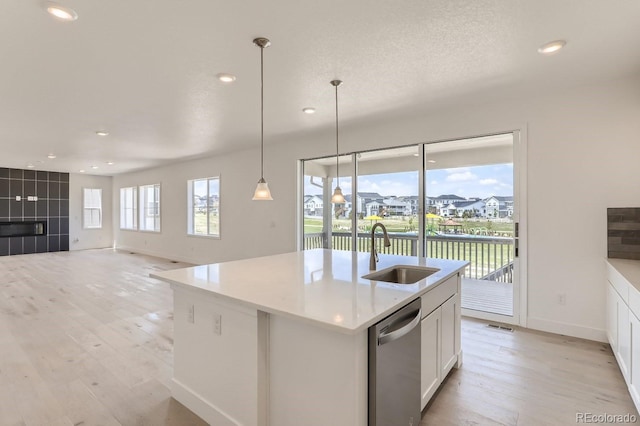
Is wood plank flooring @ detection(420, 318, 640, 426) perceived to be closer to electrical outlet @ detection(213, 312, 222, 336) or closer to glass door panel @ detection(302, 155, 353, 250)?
electrical outlet @ detection(213, 312, 222, 336)

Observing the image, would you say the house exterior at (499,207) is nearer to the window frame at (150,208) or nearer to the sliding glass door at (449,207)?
the sliding glass door at (449,207)

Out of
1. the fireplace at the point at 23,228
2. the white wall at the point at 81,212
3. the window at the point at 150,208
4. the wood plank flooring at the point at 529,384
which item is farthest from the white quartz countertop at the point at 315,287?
the white wall at the point at 81,212

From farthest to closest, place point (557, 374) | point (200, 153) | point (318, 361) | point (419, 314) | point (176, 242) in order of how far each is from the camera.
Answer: point (176, 242), point (200, 153), point (557, 374), point (419, 314), point (318, 361)

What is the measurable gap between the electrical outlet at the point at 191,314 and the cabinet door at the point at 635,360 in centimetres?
279

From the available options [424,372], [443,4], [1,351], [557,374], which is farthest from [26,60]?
[557,374]

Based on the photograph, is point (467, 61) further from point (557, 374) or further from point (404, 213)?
point (557, 374)

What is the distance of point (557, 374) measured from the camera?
8.33 feet

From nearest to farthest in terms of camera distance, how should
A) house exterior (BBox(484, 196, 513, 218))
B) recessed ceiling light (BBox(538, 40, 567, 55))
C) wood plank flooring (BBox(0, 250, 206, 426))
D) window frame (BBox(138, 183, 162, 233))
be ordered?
wood plank flooring (BBox(0, 250, 206, 426)) < recessed ceiling light (BBox(538, 40, 567, 55)) < house exterior (BBox(484, 196, 513, 218)) < window frame (BBox(138, 183, 162, 233))

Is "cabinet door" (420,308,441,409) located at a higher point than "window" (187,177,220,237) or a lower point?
lower

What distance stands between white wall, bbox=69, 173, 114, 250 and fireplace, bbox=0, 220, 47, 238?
29.0 inches

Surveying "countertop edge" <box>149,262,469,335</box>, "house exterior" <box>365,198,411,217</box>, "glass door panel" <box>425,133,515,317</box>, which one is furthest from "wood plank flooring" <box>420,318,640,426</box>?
"house exterior" <box>365,198,411,217</box>

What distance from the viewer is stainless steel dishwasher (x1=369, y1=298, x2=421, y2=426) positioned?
1.44 m

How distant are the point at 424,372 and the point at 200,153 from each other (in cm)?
624

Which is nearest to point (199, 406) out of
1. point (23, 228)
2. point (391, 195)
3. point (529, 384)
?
point (529, 384)
